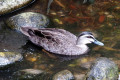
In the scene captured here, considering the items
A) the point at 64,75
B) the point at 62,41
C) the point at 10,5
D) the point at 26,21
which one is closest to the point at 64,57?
the point at 62,41

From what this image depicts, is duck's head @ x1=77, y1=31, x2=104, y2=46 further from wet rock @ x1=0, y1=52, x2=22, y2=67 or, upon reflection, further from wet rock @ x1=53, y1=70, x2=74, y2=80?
wet rock @ x1=0, y1=52, x2=22, y2=67

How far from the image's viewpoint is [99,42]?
7.86 meters

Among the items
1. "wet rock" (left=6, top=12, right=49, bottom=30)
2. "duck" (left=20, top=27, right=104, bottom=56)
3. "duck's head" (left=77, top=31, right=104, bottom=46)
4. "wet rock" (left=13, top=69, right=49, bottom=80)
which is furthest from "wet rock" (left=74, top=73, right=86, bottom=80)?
"wet rock" (left=6, top=12, right=49, bottom=30)

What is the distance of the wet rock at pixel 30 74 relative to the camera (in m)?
6.63

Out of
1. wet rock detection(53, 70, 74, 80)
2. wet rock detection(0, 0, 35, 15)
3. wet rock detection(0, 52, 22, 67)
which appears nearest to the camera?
wet rock detection(53, 70, 74, 80)

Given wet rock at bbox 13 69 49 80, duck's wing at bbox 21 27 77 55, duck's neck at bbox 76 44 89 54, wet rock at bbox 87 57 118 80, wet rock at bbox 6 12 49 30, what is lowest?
wet rock at bbox 13 69 49 80

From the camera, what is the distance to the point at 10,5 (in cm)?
970

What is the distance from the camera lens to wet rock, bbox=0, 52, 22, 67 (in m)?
6.96

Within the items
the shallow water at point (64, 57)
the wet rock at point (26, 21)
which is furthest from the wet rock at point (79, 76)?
the wet rock at point (26, 21)

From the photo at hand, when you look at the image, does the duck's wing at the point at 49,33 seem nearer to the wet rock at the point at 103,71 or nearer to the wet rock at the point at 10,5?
the wet rock at the point at 10,5

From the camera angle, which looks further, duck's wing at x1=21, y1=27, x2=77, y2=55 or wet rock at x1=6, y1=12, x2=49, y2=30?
wet rock at x1=6, y1=12, x2=49, y2=30

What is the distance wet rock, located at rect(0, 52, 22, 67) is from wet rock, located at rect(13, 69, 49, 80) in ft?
1.35

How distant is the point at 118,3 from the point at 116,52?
11.0 feet

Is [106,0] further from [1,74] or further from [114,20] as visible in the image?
[1,74]
